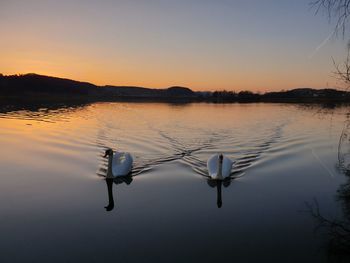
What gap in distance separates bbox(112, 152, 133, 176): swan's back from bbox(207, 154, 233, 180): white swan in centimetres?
352

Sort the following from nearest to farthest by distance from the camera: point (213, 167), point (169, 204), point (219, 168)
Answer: point (169, 204)
point (219, 168)
point (213, 167)

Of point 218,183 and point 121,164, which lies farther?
point 121,164

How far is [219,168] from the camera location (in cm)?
1377

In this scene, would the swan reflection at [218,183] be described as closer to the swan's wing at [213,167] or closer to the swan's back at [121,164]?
the swan's wing at [213,167]

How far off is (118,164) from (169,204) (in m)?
4.44

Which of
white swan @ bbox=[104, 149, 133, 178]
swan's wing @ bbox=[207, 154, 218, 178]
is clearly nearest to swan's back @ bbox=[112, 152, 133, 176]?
white swan @ bbox=[104, 149, 133, 178]

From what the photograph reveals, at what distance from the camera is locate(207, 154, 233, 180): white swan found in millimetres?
13782

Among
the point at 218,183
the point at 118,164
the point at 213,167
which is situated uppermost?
the point at 118,164

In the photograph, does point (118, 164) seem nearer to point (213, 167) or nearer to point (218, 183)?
point (213, 167)

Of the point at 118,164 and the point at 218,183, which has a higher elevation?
the point at 118,164

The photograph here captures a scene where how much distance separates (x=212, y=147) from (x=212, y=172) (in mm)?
7352

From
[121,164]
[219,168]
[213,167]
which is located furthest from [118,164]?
[219,168]

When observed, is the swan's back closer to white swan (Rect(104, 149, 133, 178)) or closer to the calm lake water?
white swan (Rect(104, 149, 133, 178))

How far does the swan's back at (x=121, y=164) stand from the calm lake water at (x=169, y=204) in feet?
1.61
